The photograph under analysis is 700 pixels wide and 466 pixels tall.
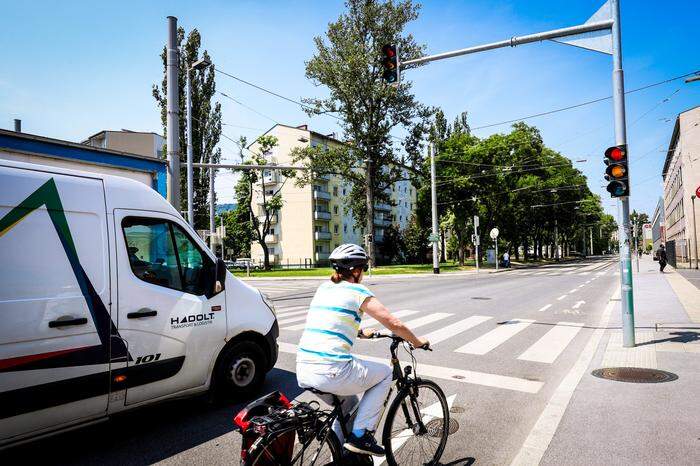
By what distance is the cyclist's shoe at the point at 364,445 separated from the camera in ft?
9.51

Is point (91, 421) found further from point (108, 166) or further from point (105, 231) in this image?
point (108, 166)

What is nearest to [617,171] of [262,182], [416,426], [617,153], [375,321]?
[617,153]

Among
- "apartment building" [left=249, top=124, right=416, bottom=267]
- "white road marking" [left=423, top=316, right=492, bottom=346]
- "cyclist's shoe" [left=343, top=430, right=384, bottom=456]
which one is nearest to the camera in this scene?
"cyclist's shoe" [left=343, top=430, right=384, bottom=456]

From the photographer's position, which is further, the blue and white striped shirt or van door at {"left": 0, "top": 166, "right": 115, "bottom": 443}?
van door at {"left": 0, "top": 166, "right": 115, "bottom": 443}

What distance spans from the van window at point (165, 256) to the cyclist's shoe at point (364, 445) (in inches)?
99.8

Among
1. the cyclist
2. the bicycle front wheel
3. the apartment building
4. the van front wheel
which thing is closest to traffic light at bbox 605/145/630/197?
the bicycle front wheel

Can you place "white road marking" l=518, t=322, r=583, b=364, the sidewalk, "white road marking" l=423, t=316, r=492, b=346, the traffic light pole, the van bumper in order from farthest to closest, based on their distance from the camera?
"white road marking" l=423, t=316, r=492, b=346, the traffic light pole, "white road marking" l=518, t=322, r=583, b=364, the van bumper, the sidewalk

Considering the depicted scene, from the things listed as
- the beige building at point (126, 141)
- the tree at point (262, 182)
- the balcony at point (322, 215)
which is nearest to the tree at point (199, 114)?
the beige building at point (126, 141)

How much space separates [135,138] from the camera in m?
36.7

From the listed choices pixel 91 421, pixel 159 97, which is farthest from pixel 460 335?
pixel 159 97

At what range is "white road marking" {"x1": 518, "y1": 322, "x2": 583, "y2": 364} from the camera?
716 cm

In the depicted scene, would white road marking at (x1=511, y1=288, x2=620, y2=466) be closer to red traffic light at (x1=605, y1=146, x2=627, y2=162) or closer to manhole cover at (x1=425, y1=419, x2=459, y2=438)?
manhole cover at (x1=425, y1=419, x2=459, y2=438)

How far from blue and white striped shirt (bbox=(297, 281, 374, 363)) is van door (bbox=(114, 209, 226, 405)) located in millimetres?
1947

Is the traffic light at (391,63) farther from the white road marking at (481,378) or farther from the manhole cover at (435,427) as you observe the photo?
the manhole cover at (435,427)
